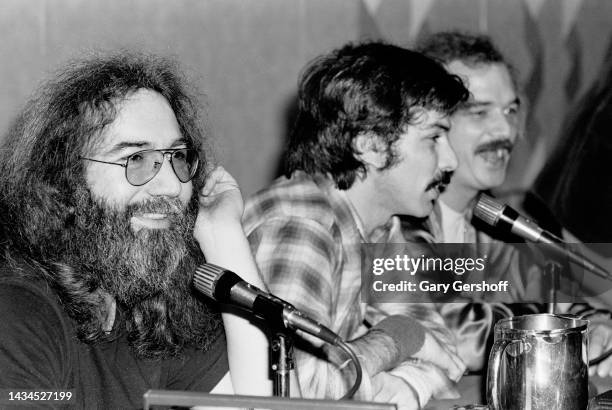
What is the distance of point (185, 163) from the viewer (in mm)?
1916

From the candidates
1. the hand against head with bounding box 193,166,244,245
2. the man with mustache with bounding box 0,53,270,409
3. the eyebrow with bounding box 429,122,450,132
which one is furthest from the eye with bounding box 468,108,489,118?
the man with mustache with bounding box 0,53,270,409

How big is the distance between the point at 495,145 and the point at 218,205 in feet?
4.81

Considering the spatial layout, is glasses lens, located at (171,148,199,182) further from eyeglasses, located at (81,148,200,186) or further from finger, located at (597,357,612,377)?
finger, located at (597,357,612,377)

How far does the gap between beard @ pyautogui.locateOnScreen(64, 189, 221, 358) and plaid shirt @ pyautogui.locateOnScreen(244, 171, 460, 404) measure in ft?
1.01

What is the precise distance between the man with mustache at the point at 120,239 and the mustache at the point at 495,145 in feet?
4.59

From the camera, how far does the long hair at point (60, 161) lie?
1.78 meters

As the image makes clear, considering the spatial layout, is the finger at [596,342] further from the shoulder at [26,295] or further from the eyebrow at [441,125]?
the shoulder at [26,295]

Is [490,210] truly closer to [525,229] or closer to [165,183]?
[525,229]

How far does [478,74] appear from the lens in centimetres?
314

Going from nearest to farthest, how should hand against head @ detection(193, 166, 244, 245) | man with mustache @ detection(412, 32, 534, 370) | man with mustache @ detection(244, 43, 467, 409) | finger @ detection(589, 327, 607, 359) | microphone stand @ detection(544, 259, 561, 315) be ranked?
hand against head @ detection(193, 166, 244, 245)
man with mustache @ detection(244, 43, 467, 409)
microphone stand @ detection(544, 259, 561, 315)
finger @ detection(589, 327, 607, 359)
man with mustache @ detection(412, 32, 534, 370)

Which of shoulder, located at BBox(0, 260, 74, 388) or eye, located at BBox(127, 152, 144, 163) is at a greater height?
eye, located at BBox(127, 152, 144, 163)

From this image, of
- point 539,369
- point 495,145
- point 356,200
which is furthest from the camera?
point 495,145

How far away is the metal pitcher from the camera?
1433mm

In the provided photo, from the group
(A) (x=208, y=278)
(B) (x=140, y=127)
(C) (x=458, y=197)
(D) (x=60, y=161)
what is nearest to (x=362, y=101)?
(C) (x=458, y=197)
